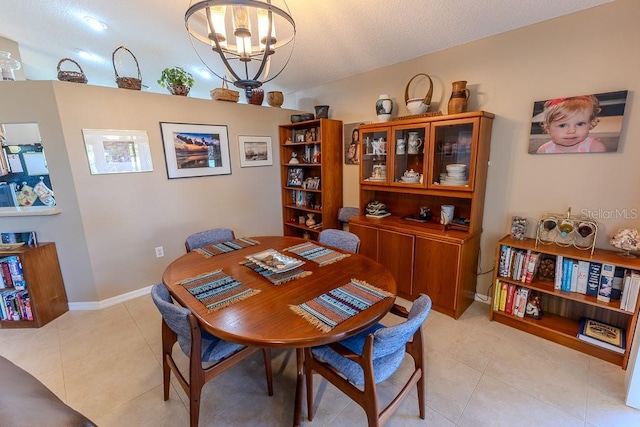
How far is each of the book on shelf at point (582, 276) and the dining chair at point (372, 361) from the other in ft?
4.75

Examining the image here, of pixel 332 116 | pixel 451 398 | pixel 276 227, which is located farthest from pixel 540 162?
pixel 276 227

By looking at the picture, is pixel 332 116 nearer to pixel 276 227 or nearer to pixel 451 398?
pixel 276 227

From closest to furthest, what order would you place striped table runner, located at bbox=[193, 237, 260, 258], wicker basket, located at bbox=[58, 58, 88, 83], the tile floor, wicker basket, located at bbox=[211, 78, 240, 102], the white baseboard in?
1. the tile floor
2. striped table runner, located at bbox=[193, 237, 260, 258]
3. wicker basket, located at bbox=[58, 58, 88, 83]
4. the white baseboard
5. wicker basket, located at bbox=[211, 78, 240, 102]

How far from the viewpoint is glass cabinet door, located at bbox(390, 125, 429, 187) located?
256 cm

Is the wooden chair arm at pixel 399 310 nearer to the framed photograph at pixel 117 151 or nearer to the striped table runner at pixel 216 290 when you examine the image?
the striped table runner at pixel 216 290

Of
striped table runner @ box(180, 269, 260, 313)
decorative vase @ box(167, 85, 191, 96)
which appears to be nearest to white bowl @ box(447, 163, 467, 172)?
striped table runner @ box(180, 269, 260, 313)

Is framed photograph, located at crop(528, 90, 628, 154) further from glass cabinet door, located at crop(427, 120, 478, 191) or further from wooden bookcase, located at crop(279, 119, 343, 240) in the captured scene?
wooden bookcase, located at crop(279, 119, 343, 240)

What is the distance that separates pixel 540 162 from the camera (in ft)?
7.13

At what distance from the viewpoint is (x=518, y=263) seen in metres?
2.18

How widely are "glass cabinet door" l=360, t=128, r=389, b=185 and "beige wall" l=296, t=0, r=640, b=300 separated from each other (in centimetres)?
57

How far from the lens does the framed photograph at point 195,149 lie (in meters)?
2.90

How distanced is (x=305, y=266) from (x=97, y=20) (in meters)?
3.27

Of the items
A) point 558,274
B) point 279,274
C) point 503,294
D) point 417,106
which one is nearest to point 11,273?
point 279,274

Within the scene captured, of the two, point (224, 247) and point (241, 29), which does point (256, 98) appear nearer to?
point (224, 247)
